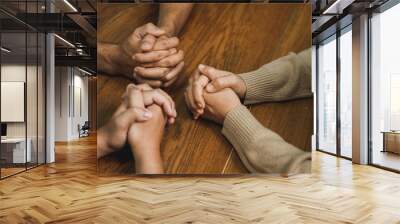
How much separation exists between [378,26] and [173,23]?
4104 mm

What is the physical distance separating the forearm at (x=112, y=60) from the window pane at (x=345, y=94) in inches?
196

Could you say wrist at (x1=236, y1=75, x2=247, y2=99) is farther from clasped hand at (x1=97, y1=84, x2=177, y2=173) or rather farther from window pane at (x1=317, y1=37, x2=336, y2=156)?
window pane at (x1=317, y1=37, x2=336, y2=156)

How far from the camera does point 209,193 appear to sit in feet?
17.0

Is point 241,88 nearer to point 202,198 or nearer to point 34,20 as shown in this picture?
point 202,198

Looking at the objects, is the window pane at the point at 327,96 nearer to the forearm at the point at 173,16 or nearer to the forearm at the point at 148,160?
the forearm at the point at 173,16

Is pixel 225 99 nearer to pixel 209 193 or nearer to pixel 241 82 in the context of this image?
pixel 241 82

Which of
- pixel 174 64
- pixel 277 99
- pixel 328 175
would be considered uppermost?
pixel 174 64

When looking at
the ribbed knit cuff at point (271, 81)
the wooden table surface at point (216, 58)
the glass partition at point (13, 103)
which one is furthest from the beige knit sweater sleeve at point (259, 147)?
the glass partition at point (13, 103)

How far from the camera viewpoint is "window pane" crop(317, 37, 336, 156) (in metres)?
9.89

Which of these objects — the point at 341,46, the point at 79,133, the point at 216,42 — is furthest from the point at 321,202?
the point at 79,133

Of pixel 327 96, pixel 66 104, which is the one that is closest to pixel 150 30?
pixel 327 96

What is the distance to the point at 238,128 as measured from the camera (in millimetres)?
6227

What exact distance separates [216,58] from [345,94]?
4.16 meters

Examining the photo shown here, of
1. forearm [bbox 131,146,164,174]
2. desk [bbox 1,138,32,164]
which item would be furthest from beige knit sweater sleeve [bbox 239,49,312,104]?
desk [bbox 1,138,32,164]
